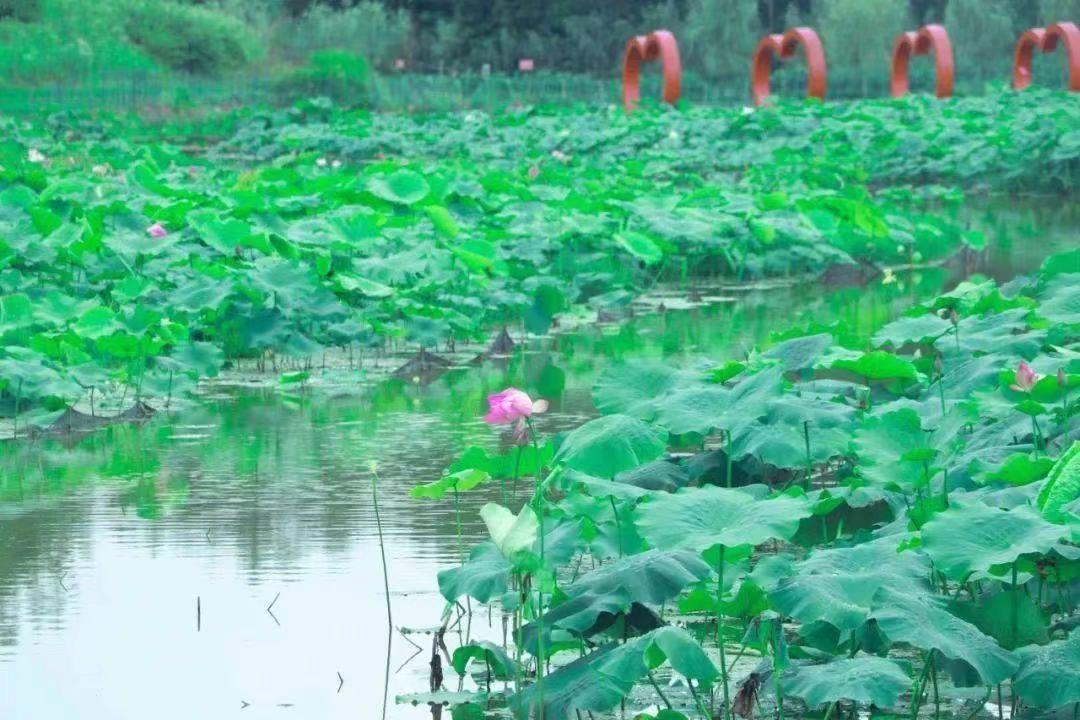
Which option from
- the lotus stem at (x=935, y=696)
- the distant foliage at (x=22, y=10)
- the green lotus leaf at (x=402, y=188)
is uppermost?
the distant foliage at (x=22, y=10)

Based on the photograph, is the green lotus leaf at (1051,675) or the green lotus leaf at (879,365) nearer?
the green lotus leaf at (1051,675)

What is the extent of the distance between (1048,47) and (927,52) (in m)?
1.60

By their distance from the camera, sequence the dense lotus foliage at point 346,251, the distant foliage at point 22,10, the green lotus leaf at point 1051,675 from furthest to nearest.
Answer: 1. the distant foliage at point 22,10
2. the dense lotus foliage at point 346,251
3. the green lotus leaf at point 1051,675

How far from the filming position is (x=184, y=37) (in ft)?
93.8

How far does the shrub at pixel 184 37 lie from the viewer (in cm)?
2859

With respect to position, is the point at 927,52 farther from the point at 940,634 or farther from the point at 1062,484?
the point at 940,634

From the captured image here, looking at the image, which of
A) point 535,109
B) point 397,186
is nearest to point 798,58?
point 535,109

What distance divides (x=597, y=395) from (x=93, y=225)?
13.6 feet

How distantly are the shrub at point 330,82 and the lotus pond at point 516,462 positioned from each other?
53.9 feet

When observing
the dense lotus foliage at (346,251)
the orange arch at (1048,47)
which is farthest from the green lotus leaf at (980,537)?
Answer: the orange arch at (1048,47)

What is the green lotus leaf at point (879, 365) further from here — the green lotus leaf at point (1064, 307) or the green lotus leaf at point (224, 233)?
the green lotus leaf at point (224, 233)

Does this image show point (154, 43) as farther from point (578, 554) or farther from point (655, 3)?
point (578, 554)

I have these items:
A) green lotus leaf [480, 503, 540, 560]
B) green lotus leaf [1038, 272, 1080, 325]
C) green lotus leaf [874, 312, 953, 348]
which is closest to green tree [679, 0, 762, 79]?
green lotus leaf [1038, 272, 1080, 325]

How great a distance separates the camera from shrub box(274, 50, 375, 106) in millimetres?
26188
